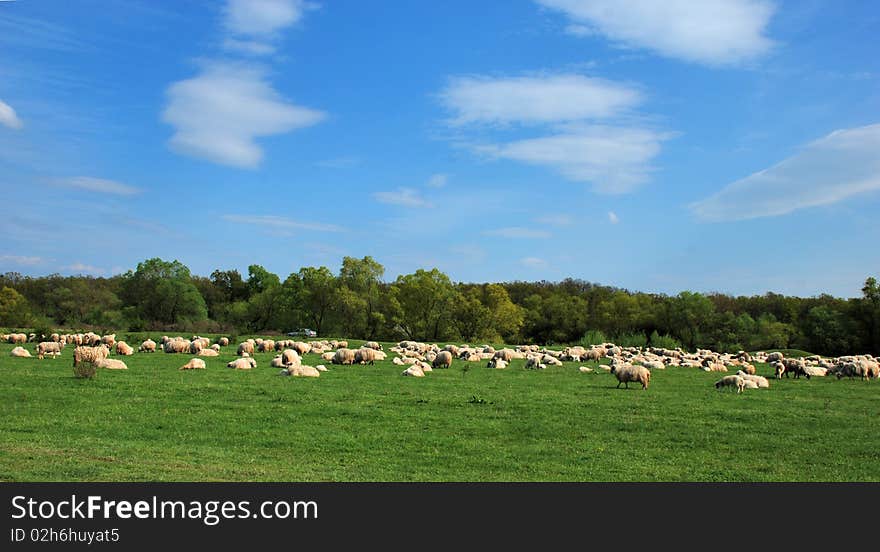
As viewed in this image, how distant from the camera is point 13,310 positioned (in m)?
80.3

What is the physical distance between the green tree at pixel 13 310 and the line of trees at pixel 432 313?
164mm

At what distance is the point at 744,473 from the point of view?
38.0 feet

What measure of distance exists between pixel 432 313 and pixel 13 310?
50562mm

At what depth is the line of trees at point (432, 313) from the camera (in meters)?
75.9

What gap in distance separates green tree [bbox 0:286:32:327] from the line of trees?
16cm

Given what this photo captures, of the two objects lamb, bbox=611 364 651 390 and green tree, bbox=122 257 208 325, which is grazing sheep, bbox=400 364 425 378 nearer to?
lamb, bbox=611 364 651 390

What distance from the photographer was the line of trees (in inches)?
2990

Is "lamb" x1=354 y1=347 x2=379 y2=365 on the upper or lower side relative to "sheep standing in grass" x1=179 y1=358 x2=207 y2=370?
upper

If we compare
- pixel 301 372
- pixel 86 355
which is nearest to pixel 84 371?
pixel 86 355

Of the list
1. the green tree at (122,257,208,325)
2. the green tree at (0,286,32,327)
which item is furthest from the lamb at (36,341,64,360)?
the green tree at (122,257,208,325)

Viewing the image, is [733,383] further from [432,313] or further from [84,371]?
[432,313]
